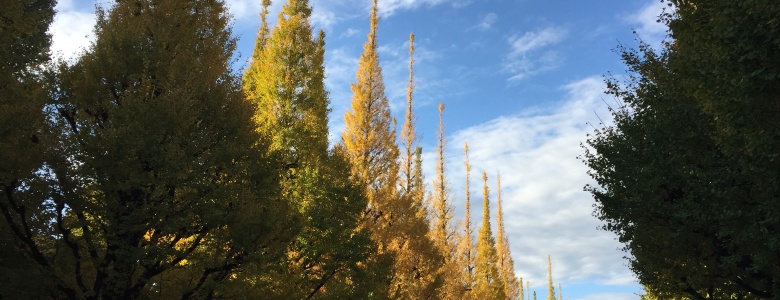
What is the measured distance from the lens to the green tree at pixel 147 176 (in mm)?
9164

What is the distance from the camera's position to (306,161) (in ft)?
53.0

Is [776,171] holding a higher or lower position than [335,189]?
lower

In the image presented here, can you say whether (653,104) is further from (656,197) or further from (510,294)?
(510,294)

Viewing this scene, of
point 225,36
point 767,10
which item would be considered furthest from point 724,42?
point 225,36

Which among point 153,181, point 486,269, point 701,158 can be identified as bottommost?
point 153,181

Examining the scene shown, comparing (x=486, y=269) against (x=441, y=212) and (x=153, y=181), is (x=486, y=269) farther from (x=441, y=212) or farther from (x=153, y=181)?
(x=153, y=181)

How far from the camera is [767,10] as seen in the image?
7906 mm

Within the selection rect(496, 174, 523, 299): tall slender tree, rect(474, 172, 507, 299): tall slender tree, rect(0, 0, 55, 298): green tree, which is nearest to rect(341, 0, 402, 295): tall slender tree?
rect(0, 0, 55, 298): green tree

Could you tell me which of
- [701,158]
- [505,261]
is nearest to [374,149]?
[701,158]

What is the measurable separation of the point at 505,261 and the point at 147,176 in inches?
2145

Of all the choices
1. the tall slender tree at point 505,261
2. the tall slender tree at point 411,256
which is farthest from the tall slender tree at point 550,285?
the tall slender tree at point 411,256

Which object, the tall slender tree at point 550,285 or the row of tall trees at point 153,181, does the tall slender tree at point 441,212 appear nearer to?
the row of tall trees at point 153,181

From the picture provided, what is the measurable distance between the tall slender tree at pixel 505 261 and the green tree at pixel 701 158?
3725cm

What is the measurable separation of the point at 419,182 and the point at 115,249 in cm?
2840
